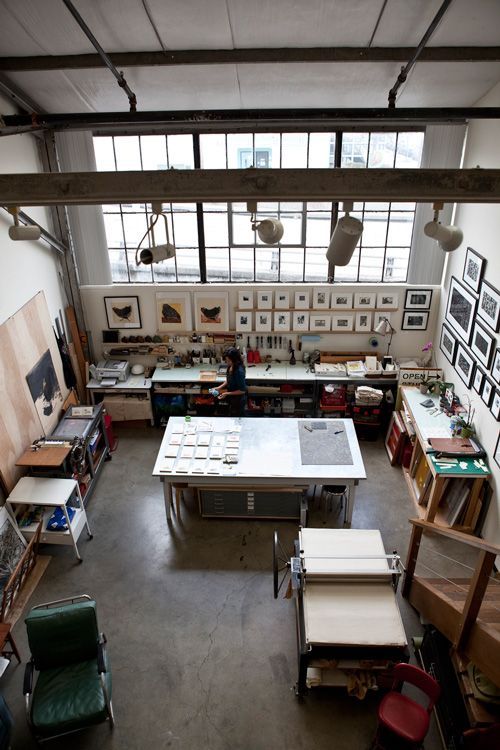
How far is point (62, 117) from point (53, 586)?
5049mm

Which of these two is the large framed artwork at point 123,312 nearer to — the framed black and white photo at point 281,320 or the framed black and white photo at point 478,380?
the framed black and white photo at point 281,320

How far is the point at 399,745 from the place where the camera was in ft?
12.5

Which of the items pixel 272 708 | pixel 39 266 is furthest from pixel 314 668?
pixel 39 266

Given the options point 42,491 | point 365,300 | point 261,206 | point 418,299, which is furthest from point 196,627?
point 261,206

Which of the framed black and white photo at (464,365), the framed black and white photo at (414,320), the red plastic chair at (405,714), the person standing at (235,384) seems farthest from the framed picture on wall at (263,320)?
the red plastic chair at (405,714)

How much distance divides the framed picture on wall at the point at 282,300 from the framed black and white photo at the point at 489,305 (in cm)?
287

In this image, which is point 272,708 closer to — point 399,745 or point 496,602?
point 399,745

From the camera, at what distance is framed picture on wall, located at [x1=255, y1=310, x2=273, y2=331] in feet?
26.2

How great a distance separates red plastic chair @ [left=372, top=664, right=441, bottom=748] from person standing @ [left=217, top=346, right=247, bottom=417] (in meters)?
3.84

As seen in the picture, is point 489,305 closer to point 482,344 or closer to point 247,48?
point 482,344

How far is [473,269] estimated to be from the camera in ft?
20.7

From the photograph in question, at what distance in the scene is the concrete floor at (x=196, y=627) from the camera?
13.4 ft

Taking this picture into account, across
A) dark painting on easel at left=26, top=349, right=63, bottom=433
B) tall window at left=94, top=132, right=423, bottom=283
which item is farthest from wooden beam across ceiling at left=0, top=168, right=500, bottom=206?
tall window at left=94, top=132, right=423, bottom=283

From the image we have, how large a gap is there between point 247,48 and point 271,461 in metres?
4.41
